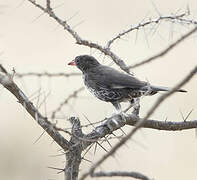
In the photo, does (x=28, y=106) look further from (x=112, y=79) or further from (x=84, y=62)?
(x=84, y=62)

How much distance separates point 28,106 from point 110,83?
226 cm

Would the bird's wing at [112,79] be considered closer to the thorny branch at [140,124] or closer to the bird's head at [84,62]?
the bird's head at [84,62]

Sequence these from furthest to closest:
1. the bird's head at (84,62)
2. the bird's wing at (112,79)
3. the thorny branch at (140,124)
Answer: the bird's head at (84,62), the bird's wing at (112,79), the thorny branch at (140,124)

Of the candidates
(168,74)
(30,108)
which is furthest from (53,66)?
(30,108)

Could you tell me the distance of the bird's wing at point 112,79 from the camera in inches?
164

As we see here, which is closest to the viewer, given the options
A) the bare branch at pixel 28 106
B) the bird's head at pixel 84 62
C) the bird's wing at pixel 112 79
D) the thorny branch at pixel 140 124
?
the thorny branch at pixel 140 124

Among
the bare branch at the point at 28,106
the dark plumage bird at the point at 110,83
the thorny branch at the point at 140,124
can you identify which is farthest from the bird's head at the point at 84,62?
the thorny branch at the point at 140,124

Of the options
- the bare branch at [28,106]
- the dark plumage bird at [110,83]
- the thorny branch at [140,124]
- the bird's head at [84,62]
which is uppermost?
the bird's head at [84,62]

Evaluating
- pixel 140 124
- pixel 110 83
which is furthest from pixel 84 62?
pixel 140 124

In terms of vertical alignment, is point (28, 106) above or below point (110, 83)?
below

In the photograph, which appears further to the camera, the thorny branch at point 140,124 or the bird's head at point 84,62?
the bird's head at point 84,62

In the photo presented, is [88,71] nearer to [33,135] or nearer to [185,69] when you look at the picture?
[33,135]

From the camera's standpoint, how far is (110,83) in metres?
4.53

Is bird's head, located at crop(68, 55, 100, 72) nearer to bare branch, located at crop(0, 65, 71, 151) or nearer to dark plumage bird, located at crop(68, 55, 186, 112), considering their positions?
dark plumage bird, located at crop(68, 55, 186, 112)
